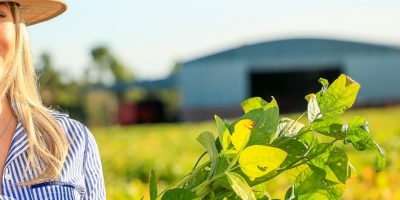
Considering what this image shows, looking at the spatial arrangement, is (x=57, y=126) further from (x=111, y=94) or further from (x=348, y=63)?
(x=111, y=94)

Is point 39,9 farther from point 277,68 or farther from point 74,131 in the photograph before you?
point 277,68

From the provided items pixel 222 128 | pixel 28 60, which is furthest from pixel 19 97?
pixel 222 128

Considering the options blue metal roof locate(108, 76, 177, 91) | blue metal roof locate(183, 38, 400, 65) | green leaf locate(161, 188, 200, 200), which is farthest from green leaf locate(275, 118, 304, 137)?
blue metal roof locate(108, 76, 177, 91)

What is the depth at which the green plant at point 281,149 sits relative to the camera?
150cm

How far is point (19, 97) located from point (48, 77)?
136ft

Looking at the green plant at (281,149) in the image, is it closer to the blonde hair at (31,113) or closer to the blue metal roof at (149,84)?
the blonde hair at (31,113)

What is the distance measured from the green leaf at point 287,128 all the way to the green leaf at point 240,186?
0.16m

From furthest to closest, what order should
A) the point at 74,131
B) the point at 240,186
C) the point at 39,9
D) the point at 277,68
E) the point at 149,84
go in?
1. the point at 149,84
2. the point at 277,68
3. the point at 39,9
4. the point at 74,131
5. the point at 240,186

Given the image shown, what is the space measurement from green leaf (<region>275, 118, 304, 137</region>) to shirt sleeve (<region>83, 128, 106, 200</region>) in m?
0.56

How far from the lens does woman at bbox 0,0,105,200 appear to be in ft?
6.33

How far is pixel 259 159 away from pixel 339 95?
236 mm

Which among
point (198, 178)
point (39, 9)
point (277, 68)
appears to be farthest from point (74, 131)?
point (277, 68)

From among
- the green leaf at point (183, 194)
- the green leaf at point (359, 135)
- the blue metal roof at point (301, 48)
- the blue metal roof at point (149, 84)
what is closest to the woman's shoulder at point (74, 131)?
the green leaf at point (183, 194)

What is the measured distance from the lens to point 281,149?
1504 millimetres
